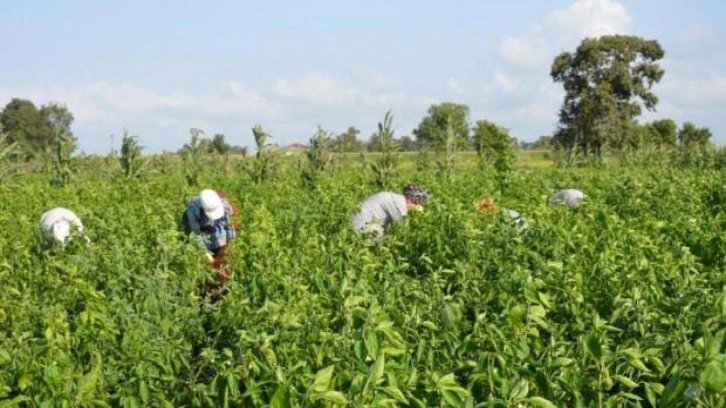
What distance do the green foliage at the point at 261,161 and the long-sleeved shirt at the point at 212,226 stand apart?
34.5 ft

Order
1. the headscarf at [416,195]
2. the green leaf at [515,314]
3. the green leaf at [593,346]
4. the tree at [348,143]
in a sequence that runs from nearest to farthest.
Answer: the green leaf at [593,346] < the green leaf at [515,314] < the headscarf at [416,195] < the tree at [348,143]

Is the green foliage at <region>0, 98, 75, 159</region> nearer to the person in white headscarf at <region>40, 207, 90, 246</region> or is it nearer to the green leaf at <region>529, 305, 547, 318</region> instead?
the person in white headscarf at <region>40, 207, 90, 246</region>

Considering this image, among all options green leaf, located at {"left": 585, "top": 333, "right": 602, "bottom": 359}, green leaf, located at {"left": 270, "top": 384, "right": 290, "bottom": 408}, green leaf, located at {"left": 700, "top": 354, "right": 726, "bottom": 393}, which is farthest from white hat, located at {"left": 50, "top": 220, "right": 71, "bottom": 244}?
green leaf, located at {"left": 700, "top": 354, "right": 726, "bottom": 393}

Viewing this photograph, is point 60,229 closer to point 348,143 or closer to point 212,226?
point 212,226

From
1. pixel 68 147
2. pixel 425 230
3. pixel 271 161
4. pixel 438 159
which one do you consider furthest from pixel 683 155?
pixel 425 230

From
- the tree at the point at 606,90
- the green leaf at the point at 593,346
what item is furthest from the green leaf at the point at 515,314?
the tree at the point at 606,90

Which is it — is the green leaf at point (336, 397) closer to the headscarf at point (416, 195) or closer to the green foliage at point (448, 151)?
the headscarf at point (416, 195)

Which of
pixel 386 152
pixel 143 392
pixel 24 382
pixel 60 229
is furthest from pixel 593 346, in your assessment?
pixel 386 152

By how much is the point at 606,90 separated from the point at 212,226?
37.4 m

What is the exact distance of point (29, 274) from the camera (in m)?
5.01

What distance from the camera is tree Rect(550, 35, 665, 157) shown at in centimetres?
4091

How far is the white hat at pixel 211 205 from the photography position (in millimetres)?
6918

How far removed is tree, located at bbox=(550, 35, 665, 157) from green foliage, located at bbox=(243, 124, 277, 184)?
2609 centimetres

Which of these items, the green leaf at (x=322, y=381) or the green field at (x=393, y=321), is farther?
the green field at (x=393, y=321)
